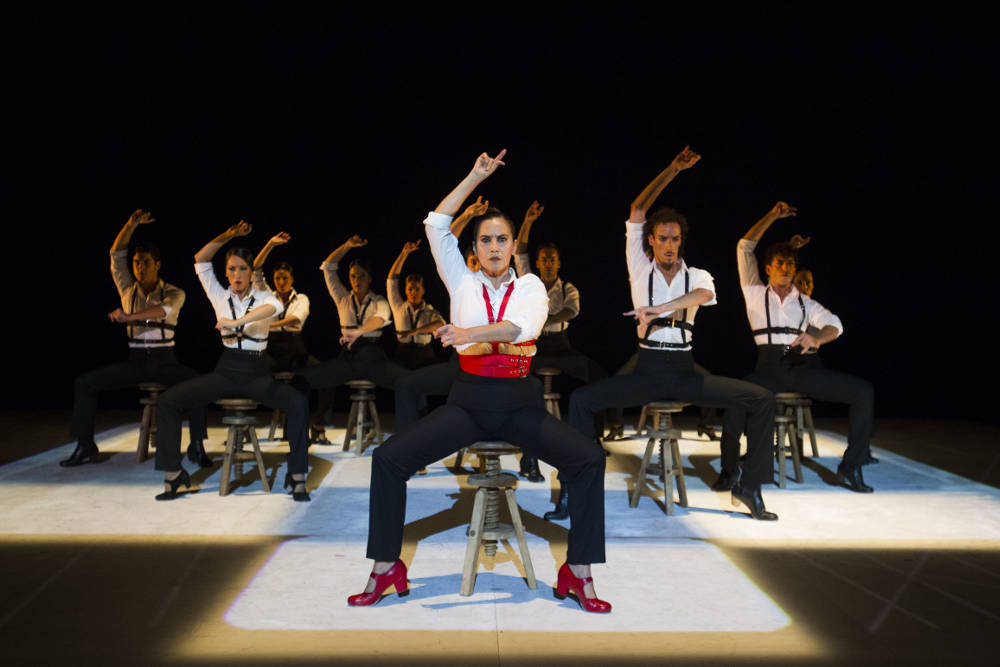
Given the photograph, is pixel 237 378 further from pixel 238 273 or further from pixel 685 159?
pixel 685 159

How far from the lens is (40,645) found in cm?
228

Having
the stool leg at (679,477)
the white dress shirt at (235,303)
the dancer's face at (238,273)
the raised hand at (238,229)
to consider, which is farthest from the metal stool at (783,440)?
the raised hand at (238,229)

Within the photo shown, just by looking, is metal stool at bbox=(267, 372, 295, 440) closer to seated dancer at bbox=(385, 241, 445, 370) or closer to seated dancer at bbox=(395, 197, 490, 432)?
seated dancer at bbox=(385, 241, 445, 370)

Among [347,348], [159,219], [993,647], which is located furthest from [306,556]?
[159,219]

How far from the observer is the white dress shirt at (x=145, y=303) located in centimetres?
524

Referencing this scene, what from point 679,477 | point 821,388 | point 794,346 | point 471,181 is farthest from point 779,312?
point 471,181

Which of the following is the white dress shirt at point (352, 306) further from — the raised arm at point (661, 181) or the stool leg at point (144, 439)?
the raised arm at point (661, 181)

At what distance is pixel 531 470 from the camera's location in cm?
483

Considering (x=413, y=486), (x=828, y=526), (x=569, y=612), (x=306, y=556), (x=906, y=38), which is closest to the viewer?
(x=569, y=612)

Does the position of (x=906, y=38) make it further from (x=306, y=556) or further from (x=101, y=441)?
(x=101, y=441)

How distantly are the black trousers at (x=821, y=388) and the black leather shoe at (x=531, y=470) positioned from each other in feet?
3.66

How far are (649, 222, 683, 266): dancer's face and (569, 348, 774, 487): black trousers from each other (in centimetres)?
48

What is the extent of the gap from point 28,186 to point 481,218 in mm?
7173

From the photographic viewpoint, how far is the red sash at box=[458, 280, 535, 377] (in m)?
2.78
